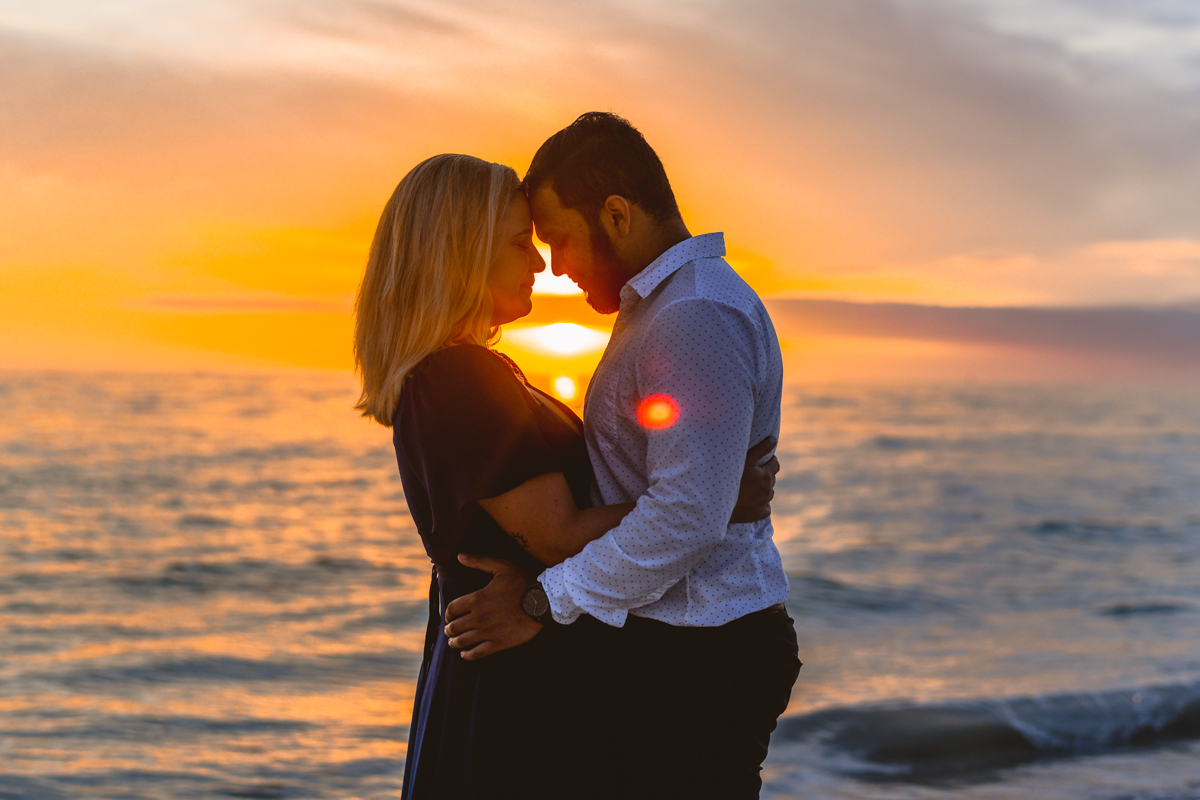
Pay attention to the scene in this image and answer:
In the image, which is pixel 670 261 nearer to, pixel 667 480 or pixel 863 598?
pixel 667 480

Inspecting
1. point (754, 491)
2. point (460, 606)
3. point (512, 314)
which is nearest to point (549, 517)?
point (460, 606)

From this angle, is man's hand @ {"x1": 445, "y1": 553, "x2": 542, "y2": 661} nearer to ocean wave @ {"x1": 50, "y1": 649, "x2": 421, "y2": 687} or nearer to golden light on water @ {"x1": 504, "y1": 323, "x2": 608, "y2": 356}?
golden light on water @ {"x1": 504, "y1": 323, "x2": 608, "y2": 356}

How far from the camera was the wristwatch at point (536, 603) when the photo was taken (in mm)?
2150

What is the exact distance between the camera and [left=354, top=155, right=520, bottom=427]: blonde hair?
7.38 ft

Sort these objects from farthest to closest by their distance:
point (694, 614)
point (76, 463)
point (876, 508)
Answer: point (76, 463) < point (876, 508) < point (694, 614)

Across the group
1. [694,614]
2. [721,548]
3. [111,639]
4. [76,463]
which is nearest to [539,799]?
[694,614]

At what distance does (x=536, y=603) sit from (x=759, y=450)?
2.13 ft

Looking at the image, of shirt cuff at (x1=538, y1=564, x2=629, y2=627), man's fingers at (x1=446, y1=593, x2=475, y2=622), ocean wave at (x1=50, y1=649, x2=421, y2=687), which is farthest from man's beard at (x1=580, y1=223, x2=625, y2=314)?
ocean wave at (x1=50, y1=649, x2=421, y2=687)

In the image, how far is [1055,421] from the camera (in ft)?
152

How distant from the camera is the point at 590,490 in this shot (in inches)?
90.7

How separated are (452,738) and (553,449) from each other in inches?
29.2

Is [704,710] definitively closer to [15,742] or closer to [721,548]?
[721,548]

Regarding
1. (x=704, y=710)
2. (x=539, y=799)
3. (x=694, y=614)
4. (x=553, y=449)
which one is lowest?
(x=539, y=799)

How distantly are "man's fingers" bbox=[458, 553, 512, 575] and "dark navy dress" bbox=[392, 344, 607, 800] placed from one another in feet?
0.07
